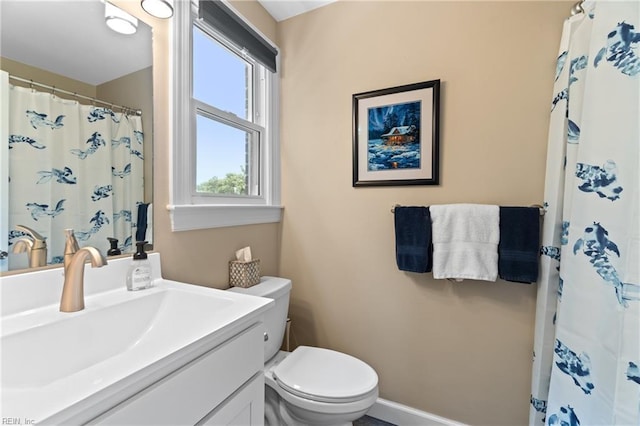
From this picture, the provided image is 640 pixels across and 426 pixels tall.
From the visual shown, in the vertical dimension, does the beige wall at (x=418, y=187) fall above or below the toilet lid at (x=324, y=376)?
above

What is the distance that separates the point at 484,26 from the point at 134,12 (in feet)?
4.84

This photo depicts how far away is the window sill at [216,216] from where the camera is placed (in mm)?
1173

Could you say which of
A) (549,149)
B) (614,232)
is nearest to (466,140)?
(549,149)

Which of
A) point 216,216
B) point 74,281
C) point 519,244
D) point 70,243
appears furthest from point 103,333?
point 519,244

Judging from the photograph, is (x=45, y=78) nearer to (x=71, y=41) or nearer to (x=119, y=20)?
(x=71, y=41)

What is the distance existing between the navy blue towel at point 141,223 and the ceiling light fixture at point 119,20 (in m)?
0.63

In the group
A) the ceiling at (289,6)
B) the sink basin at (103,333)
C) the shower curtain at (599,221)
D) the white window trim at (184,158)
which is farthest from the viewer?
the ceiling at (289,6)

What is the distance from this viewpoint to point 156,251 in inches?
43.2

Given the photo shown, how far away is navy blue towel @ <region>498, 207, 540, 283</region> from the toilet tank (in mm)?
1012

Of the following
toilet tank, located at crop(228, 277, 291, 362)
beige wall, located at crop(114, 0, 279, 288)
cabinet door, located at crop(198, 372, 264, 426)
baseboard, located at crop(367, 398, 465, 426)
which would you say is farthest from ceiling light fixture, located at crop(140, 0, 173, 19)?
baseboard, located at crop(367, 398, 465, 426)

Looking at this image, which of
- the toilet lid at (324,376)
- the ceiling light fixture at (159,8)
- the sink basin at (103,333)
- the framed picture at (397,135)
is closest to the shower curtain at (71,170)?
the sink basin at (103,333)

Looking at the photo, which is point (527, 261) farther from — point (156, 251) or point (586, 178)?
point (156, 251)

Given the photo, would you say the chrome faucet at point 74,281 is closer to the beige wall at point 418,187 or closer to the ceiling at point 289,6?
the beige wall at point 418,187

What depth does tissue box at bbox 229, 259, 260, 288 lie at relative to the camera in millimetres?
1404
